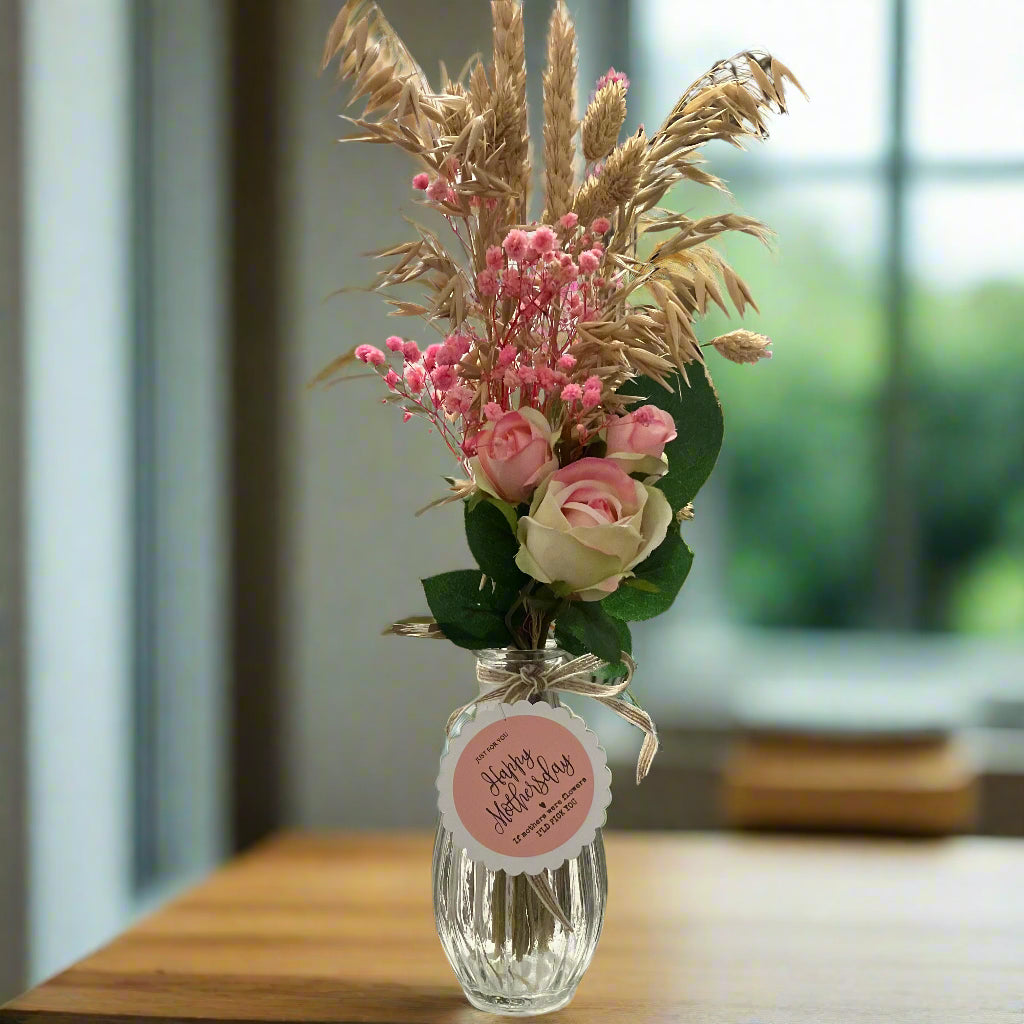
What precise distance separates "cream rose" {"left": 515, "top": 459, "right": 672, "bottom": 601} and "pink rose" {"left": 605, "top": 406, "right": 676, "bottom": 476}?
11 millimetres

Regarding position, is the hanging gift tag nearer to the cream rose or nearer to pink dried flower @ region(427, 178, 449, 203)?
the cream rose

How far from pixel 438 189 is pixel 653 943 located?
0.72 m

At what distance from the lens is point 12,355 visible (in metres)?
1.82

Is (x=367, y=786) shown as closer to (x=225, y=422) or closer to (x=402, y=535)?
(x=402, y=535)

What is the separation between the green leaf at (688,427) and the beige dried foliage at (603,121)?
17 cm

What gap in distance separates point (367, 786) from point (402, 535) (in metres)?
0.59

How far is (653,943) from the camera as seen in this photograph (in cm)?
108

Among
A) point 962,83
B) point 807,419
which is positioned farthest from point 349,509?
point 962,83

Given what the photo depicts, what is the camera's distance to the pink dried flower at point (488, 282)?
818mm

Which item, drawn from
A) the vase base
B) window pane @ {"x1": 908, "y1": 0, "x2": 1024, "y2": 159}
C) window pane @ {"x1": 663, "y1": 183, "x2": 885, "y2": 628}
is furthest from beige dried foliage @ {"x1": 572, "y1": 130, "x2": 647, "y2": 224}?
window pane @ {"x1": 908, "y1": 0, "x2": 1024, "y2": 159}

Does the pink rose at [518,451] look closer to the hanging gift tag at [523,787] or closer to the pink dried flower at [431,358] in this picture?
the pink dried flower at [431,358]

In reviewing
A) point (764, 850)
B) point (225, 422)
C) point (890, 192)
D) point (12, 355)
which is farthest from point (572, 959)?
point (890, 192)

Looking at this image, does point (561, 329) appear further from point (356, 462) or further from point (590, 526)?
point (356, 462)

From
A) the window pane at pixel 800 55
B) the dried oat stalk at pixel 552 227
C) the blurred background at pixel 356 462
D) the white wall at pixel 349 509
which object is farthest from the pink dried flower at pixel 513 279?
the window pane at pixel 800 55
